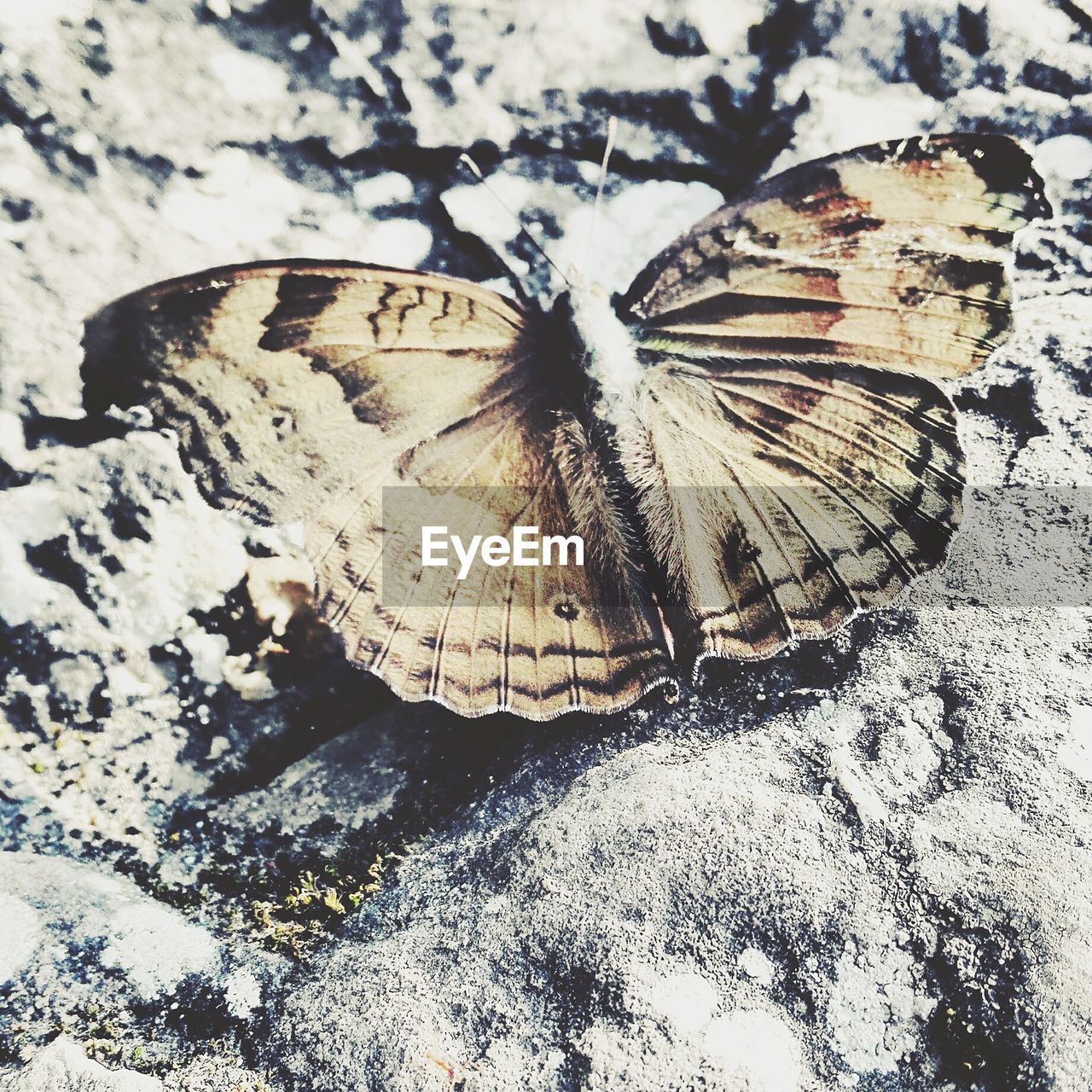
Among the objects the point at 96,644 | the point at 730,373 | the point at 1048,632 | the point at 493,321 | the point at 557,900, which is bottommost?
the point at 557,900

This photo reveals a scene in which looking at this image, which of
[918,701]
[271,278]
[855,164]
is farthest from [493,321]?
[918,701]

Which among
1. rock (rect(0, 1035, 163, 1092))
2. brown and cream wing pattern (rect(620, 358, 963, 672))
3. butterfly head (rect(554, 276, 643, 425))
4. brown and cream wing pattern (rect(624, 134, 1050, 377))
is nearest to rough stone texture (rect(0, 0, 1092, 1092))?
rock (rect(0, 1035, 163, 1092))

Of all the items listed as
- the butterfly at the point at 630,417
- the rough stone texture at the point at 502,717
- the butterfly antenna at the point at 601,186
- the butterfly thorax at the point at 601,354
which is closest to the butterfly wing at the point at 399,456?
the butterfly at the point at 630,417

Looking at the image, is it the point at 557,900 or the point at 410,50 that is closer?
the point at 557,900

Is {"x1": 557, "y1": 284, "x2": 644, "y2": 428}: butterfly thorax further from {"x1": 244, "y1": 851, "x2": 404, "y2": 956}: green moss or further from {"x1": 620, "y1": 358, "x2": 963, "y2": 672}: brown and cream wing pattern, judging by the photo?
{"x1": 244, "y1": 851, "x2": 404, "y2": 956}: green moss

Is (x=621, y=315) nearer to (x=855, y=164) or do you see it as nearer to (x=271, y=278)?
(x=855, y=164)
